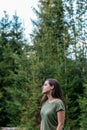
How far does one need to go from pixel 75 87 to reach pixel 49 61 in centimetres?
87

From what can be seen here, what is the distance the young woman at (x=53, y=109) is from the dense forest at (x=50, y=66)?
154 inches

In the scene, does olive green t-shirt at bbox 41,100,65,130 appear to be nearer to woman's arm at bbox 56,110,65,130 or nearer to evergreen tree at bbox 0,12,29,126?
woman's arm at bbox 56,110,65,130

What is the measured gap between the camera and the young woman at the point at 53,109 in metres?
3.52

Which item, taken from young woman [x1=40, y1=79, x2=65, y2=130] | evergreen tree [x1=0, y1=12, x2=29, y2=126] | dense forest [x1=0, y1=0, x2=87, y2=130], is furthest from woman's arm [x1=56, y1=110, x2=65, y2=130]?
evergreen tree [x1=0, y1=12, x2=29, y2=126]

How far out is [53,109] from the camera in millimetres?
3541

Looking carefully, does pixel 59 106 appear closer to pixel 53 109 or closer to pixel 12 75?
pixel 53 109

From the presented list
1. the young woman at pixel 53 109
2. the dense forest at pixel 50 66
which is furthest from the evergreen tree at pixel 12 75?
the young woman at pixel 53 109

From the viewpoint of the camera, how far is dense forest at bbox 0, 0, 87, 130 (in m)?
8.35

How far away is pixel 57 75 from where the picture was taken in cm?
849

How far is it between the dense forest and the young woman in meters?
3.90

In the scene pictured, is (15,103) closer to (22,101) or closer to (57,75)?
(22,101)

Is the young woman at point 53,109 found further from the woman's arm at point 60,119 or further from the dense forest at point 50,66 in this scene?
the dense forest at point 50,66

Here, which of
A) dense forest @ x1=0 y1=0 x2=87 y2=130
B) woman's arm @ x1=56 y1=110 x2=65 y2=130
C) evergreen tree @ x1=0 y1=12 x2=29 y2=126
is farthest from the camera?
evergreen tree @ x1=0 y1=12 x2=29 y2=126

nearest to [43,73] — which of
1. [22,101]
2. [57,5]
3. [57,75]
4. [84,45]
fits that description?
[57,75]
